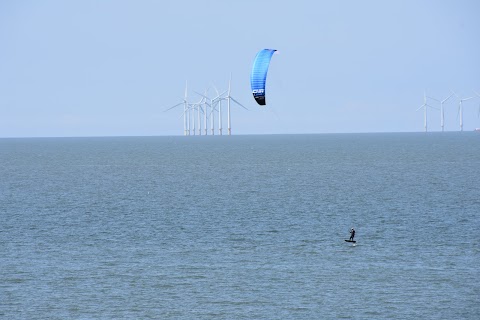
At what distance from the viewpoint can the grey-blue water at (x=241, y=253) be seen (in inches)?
1908

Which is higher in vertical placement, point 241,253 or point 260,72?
point 260,72

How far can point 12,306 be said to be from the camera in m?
48.6

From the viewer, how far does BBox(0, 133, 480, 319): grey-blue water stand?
48469 millimetres

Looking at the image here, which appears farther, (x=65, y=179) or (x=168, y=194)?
(x=65, y=179)

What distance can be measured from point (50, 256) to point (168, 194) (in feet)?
160

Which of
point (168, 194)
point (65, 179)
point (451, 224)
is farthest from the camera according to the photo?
point (65, 179)

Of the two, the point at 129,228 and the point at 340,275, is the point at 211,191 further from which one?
the point at 340,275

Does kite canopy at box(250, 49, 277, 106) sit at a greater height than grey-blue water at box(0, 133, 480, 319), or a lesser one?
greater

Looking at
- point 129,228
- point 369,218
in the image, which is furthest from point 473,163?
point 129,228

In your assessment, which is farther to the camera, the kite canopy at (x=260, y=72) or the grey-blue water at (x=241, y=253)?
the kite canopy at (x=260, y=72)

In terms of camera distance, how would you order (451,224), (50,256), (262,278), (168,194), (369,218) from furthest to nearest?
(168,194) < (369,218) < (451,224) < (50,256) < (262,278)

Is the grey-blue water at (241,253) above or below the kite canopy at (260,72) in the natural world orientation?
below

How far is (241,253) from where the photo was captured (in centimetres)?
6191

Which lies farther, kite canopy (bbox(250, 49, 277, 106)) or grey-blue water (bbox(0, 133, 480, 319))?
kite canopy (bbox(250, 49, 277, 106))
